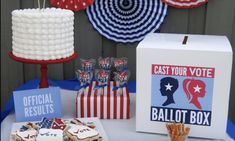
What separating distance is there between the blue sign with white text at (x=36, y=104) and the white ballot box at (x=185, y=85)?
282 mm

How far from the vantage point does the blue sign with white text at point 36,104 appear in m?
1.17

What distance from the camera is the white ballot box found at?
1021mm

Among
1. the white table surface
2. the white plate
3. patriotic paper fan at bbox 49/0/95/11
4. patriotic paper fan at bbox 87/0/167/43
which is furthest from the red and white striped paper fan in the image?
the white plate

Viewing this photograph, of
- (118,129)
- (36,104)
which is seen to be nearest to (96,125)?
(118,129)

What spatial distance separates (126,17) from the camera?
5.21ft

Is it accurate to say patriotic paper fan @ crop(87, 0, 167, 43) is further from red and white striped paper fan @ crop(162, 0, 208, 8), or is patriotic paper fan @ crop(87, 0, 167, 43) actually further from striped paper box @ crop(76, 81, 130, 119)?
striped paper box @ crop(76, 81, 130, 119)

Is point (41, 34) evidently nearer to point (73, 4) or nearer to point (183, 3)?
point (73, 4)

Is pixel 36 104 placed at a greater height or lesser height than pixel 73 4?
lesser

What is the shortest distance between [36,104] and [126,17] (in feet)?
1.94

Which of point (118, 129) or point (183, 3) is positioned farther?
point (183, 3)

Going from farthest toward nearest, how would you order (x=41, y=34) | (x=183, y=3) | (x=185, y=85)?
(x=183, y=3), (x=41, y=34), (x=185, y=85)

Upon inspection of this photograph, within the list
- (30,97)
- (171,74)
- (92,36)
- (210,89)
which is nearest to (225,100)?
(210,89)

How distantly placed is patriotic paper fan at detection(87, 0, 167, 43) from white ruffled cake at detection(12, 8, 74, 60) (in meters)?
0.41

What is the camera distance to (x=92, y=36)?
1.65 m
